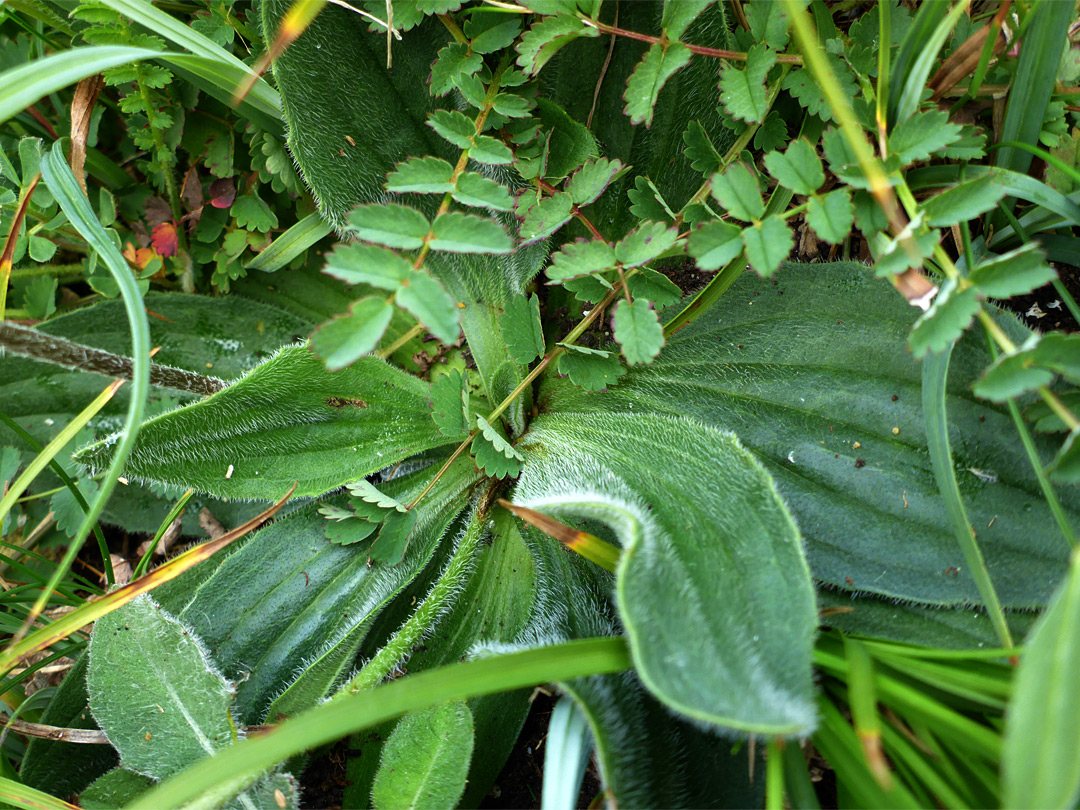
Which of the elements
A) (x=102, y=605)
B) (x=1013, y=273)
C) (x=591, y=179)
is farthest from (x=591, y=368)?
(x=102, y=605)

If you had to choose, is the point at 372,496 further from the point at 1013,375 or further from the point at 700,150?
the point at 1013,375

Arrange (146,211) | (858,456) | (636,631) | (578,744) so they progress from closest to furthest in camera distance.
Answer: (636,631) < (578,744) < (858,456) < (146,211)

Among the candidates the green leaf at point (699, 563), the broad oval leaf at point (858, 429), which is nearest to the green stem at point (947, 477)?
the broad oval leaf at point (858, 429)

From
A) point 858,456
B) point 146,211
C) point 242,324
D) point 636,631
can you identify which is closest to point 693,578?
point 636,631

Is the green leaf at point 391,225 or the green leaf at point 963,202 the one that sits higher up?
the green leaf at point 963,202

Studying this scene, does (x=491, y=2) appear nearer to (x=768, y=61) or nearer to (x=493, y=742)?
(x=768, y=61)

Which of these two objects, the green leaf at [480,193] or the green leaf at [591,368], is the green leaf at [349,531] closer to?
the green leaf at [591,368]

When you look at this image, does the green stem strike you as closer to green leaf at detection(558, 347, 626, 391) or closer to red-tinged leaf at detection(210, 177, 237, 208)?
green leaf at detection(558, 347, 626, 391)
